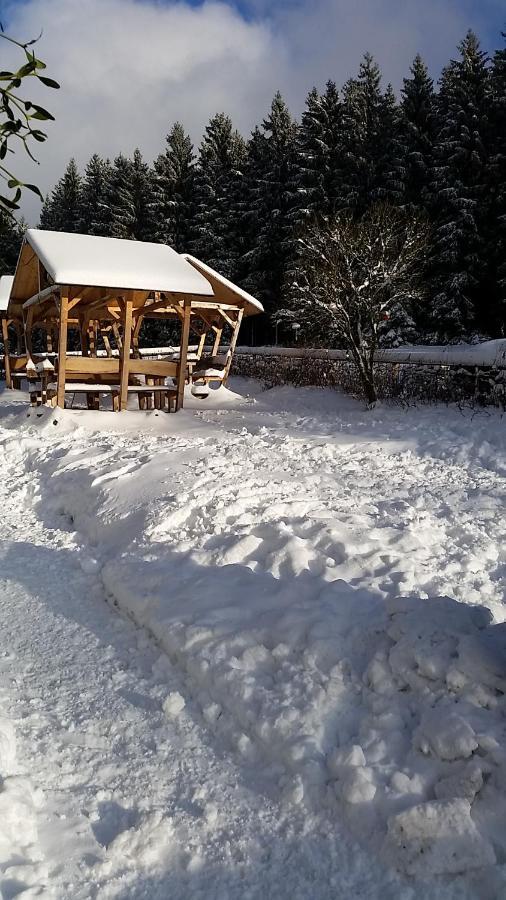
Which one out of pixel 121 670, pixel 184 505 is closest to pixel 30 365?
pixel 184 505

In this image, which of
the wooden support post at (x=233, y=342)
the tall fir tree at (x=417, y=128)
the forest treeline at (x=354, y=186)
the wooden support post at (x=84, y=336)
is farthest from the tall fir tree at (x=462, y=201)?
the wooden support post at (x=84, y=336)

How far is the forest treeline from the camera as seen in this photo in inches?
1000

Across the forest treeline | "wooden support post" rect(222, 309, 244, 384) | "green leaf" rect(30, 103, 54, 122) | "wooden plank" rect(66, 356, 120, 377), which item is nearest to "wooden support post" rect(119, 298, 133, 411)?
"wooden plank" rect(66, 356, 120, 377)

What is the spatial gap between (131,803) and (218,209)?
3599 cm

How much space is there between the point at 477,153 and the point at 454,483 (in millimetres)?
24189

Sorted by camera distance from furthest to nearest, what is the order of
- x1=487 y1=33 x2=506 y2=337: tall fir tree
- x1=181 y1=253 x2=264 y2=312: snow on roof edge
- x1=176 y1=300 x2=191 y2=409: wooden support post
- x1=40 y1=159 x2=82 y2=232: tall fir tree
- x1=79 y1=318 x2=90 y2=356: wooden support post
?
x1=40 y1=159 x2=82 y2=232: tall fir tree < x1=487 y1=33 x2=506 y2=337: tall fir tree < x1=181 y1=253 x2=264 y2=312: snow on roof edge < x1=79 y1=318 x2=90 y2=356: wooden support post < x1=176 y1=300 x2=191 y2=409: wooden support post

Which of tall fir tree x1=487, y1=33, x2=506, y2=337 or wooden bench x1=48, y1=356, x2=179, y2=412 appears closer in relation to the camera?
wooden bench x1=48, y1=356, x2=179, y2=412

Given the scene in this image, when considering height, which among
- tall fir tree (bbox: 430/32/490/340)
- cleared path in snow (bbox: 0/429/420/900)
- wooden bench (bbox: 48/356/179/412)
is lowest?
cleared path in snow (bbox: 0/429/420/900)

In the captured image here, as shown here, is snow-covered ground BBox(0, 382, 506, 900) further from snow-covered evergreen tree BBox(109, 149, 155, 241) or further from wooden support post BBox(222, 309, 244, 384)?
snow-covered evergreen tree BBox(109, 149, 155, 241)

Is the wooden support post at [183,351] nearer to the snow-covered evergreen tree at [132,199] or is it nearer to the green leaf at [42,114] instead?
the green leaf at [42,114]

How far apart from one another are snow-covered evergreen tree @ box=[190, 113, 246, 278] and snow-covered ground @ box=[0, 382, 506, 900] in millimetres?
30405

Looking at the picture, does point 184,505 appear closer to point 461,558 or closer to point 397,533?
point 397,533

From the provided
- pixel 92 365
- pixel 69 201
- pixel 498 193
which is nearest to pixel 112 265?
pixel 92 365

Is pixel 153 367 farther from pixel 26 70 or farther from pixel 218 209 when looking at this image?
pixel 218 209
